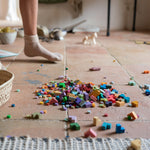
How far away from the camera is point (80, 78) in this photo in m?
1.21

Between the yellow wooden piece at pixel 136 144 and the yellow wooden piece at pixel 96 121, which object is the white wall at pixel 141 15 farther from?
the yellow wooden piece at pixel 136 144

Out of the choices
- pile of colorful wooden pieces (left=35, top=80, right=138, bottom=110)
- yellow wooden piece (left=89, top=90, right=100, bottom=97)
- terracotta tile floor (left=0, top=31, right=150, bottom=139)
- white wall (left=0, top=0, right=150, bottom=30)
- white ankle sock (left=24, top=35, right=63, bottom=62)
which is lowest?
terracotta tile floor (left=0, top=31, right=150, bottom=139)

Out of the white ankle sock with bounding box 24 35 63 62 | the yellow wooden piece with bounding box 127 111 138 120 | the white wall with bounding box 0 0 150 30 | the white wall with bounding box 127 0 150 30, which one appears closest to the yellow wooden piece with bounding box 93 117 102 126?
the yellow wooden piece with bounding box 127 111 138 120

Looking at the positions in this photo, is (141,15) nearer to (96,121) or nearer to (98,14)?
(98,14)

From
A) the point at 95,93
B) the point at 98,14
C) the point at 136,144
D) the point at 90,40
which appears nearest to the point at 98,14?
the point at 98,14

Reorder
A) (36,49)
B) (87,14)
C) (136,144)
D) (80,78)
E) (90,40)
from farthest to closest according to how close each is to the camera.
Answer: (87,14) < (90,40) < (36,49) < (80,78) < (136,144)

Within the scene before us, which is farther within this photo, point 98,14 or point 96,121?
point 98,14

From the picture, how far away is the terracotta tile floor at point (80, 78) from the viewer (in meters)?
0.72

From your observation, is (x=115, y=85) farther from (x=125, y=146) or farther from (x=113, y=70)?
(x=125, y=146)

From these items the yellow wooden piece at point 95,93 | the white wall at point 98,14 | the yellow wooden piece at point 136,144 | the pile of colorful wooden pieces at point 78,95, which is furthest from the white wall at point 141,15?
the yellow wooden piece at point 136,144

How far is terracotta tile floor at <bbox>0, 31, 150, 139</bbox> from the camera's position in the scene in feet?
2.36

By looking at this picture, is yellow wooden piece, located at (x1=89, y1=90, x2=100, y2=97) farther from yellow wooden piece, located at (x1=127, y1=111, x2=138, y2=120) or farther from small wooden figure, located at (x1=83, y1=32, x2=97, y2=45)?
small wooden figure, located at (x1=83, y1=32, x2=97, y2=45)

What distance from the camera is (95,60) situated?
5.25 feet

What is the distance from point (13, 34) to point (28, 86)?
3.94ft
